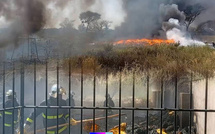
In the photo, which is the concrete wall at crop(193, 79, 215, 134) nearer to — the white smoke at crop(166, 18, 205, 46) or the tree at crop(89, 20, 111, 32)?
the white smoke at crop(166, 18, 205, 46)

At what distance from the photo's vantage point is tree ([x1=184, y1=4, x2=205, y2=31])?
9570 mm

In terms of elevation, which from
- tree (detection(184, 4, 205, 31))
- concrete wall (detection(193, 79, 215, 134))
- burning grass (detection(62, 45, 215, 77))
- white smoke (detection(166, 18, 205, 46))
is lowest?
concrete wall (detection(193, 79, 215, 134))

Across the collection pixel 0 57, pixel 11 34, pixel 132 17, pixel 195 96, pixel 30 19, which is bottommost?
pixel 195 96

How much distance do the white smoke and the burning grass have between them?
3.04ft

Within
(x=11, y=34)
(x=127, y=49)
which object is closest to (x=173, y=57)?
(x=127, y=49)

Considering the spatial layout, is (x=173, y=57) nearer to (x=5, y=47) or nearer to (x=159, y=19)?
(x=159, y=19)

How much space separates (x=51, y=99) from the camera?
5.09 meters

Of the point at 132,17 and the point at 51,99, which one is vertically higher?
the point at 132,17

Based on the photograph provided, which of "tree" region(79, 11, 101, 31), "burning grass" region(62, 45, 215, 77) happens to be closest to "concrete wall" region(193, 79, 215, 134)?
"burning grass" region(62, 45, 215, 77)

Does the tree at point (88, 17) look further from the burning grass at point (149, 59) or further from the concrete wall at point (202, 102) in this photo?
the concrete wall at point (202, 102)

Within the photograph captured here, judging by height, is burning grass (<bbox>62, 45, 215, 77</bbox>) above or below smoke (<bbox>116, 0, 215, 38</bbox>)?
below

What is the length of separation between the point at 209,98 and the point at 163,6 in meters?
5.96

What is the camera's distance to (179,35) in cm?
991

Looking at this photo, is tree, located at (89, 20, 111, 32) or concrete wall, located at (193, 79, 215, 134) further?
tree, located at (89, 20, 111, 32)
